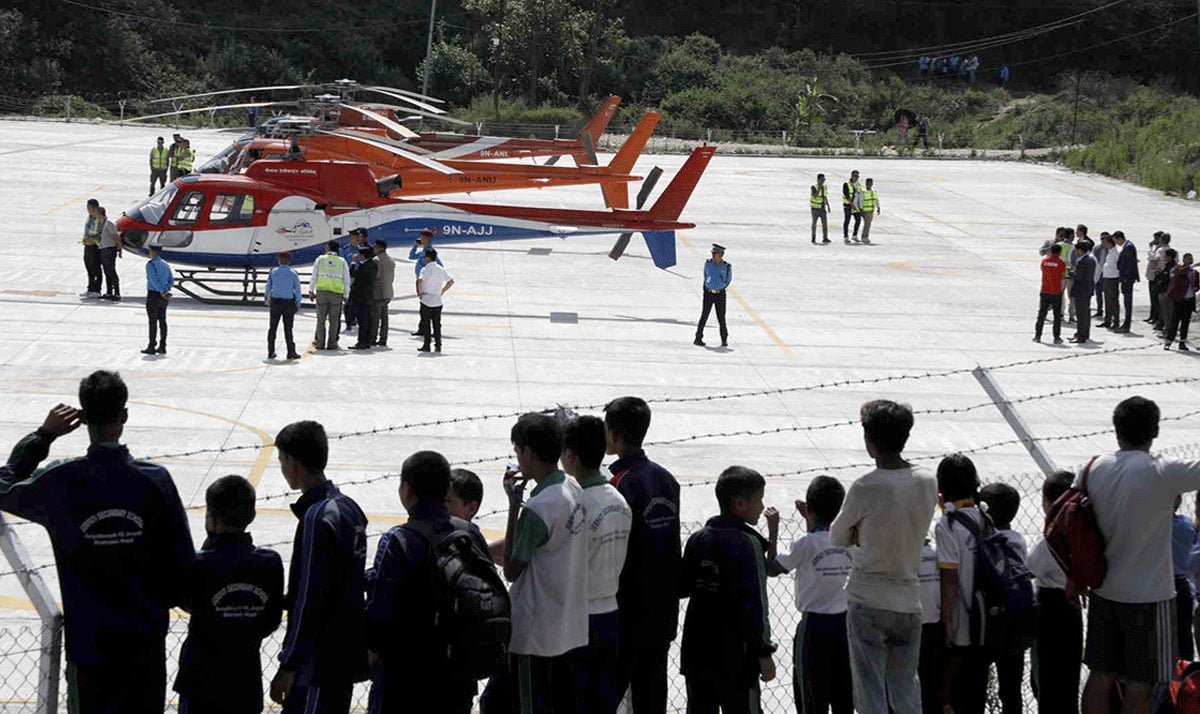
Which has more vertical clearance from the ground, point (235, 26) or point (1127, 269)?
point (235, 26)

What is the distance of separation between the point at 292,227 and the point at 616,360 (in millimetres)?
7621

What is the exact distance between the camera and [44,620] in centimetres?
570

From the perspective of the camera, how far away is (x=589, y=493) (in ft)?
20.0

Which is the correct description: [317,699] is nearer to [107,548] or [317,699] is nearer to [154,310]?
[107,548]

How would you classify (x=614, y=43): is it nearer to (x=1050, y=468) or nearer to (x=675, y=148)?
(x=675, y=148)

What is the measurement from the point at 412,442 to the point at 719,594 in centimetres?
944

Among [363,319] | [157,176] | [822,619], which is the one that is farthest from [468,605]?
[157,176]

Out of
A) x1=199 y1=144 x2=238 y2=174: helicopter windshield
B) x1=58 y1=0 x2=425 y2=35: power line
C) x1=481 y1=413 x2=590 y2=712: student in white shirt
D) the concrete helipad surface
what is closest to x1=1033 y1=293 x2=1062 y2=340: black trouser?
the concrete helipad surface

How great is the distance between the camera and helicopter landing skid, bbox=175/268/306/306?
24031 mm

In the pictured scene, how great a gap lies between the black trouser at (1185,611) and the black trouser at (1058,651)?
0.48m

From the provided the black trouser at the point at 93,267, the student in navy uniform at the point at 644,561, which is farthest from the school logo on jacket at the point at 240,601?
the black trouser at the point at 93,267

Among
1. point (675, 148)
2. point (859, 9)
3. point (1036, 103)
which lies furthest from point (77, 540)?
point (859, 9)

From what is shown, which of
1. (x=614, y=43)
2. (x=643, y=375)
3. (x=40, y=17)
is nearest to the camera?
(x=643, y=375)

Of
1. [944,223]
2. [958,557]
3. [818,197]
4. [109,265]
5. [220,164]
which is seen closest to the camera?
[958,557]
